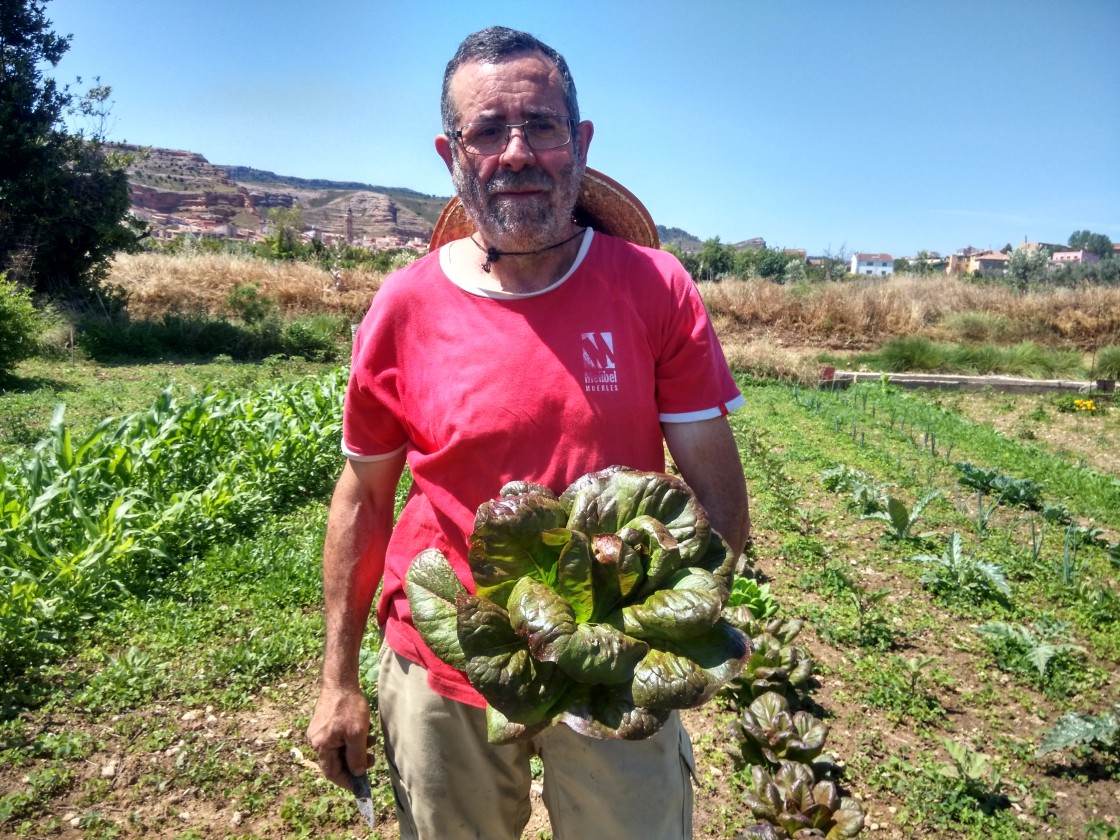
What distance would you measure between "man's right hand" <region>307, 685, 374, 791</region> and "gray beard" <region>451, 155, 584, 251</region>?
102 centimetres

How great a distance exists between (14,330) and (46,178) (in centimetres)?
538

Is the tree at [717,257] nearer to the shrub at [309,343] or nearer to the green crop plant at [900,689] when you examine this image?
the shrub at [309,343]

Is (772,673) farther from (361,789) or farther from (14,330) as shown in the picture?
(14,330)

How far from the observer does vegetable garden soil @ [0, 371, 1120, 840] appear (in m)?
2.65

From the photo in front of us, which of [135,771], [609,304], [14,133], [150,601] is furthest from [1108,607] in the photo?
[14,133]

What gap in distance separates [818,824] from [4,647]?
11.1 ft

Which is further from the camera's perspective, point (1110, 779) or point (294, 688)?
point (294, 688)

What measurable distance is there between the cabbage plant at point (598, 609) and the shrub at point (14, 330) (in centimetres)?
1231

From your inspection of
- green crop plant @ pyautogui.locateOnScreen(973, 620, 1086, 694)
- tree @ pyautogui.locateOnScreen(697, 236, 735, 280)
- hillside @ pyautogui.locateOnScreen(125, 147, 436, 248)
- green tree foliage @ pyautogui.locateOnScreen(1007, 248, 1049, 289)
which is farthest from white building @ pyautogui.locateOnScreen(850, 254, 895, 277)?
green crop plant @ pyautogui.locateOnScreen(973, 620, 1086, 694)

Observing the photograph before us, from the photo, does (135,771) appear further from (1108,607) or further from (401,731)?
(1108,607)

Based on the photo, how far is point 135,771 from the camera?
2.89 m

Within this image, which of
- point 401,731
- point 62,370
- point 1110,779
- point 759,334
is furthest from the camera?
point 759,334

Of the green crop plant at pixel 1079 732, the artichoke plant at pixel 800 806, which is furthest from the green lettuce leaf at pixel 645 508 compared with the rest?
the green crop plant at pixel 1079 732

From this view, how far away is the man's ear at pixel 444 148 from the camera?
163cm
